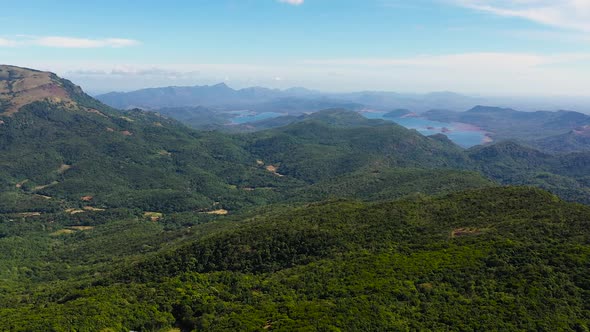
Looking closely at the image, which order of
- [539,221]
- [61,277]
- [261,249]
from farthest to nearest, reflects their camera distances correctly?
[61,277]
[261,249]
[539,221]

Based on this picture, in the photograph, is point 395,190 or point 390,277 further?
point 395,190

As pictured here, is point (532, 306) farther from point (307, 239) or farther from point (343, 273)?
point (307, 239)

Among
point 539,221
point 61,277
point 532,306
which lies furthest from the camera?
point 61,277

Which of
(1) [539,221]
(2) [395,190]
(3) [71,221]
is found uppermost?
(1) [539,221]

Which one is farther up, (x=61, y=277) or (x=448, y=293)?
(x=448, y=293)

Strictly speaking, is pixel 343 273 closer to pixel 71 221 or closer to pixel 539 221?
pixel 539 221

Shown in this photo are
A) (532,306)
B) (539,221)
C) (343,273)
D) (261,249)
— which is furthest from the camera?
(261,249)

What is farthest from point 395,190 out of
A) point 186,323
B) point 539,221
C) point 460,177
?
point 186,323

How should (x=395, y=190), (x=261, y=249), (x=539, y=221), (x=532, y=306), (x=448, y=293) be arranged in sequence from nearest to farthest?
(x=532, y=306) < (x=448, y=293) < (x=539, y=221) < (x=261, y=249) < (x=395, y=190)

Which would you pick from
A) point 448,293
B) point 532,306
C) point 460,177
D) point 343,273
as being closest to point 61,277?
point 343,273
